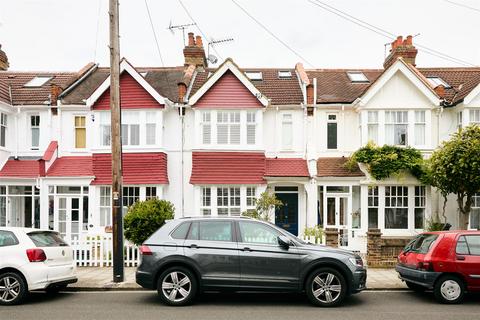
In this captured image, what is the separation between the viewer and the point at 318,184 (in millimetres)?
18656

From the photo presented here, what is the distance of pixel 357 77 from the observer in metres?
21.9

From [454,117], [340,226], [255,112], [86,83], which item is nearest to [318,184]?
[340,226]

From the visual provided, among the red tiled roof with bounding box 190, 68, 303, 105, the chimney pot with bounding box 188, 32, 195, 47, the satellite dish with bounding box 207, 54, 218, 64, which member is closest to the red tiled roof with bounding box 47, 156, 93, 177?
the red tiled roof with bounding box 190, 68, 303, 105

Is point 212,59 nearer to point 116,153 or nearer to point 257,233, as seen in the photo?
point 116,153

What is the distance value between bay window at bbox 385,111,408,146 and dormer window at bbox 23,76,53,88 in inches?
630

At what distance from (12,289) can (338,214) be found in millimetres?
12998

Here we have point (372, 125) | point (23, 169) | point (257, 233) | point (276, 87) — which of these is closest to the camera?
point (257, 233)

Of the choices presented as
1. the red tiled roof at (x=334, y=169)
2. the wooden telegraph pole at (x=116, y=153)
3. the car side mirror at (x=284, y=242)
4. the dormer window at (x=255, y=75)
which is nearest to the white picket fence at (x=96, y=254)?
the wooden telegraph pole at (x=116, y=153)

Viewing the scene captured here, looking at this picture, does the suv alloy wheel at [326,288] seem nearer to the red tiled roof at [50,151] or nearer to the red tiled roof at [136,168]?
the red tiled roof at [136,168]

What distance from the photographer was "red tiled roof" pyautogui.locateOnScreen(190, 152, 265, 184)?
18.4 metres

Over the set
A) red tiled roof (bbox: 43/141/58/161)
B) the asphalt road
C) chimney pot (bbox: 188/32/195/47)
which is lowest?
the asphalt road

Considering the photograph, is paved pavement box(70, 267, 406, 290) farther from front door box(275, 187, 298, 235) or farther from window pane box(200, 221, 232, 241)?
front door box(275, 187, 298, 235)

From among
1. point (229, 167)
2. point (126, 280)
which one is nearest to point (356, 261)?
point (126, 280)

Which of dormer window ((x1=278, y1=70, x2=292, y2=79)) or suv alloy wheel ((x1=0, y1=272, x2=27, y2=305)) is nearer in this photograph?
suv alloy wheel ((x1=0, y1=272, x2=27, y2=305))
